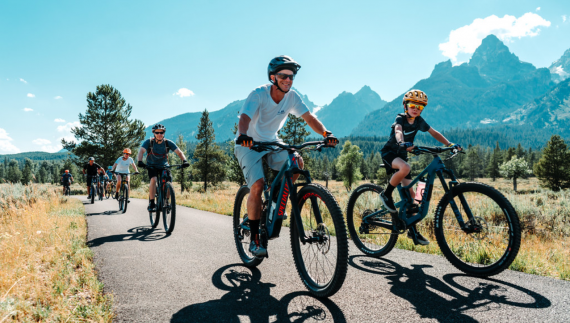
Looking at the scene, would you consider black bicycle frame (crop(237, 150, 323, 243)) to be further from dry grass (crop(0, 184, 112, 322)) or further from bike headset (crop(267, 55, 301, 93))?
dry grass (crop(0, 184, 112, 322))

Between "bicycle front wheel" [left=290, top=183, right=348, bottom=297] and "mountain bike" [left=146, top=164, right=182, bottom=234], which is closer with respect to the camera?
"bicycle front wheel" [left=290, top=183, right=348, bottom=297]

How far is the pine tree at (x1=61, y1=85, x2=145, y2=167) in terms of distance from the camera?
33594 millimetres

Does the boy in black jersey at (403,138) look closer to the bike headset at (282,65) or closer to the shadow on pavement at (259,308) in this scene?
the bike headset at (282,65)

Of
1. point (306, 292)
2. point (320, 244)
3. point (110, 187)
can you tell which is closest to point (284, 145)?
point (320, 244)

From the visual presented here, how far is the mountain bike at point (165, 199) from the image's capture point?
6.64 meters

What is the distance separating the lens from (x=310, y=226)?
10.4ft

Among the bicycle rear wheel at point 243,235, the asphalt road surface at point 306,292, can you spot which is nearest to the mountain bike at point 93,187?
the asphalt road surface at point 306,292

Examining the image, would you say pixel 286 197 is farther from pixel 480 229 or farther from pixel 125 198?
pixel 125 198

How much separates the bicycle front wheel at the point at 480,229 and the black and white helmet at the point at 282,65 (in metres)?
2.47

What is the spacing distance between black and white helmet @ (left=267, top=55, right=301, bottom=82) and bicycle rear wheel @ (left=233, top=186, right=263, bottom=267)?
1681mm

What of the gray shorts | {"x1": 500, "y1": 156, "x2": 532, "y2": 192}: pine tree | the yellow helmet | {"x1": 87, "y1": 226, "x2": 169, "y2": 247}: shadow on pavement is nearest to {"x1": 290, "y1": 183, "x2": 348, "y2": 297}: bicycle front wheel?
the gray shorts

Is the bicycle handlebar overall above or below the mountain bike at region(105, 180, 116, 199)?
above

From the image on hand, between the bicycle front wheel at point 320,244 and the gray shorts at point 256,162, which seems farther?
the gray shorts at point 256,162

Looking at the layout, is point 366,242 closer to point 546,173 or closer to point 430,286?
point 430,286
